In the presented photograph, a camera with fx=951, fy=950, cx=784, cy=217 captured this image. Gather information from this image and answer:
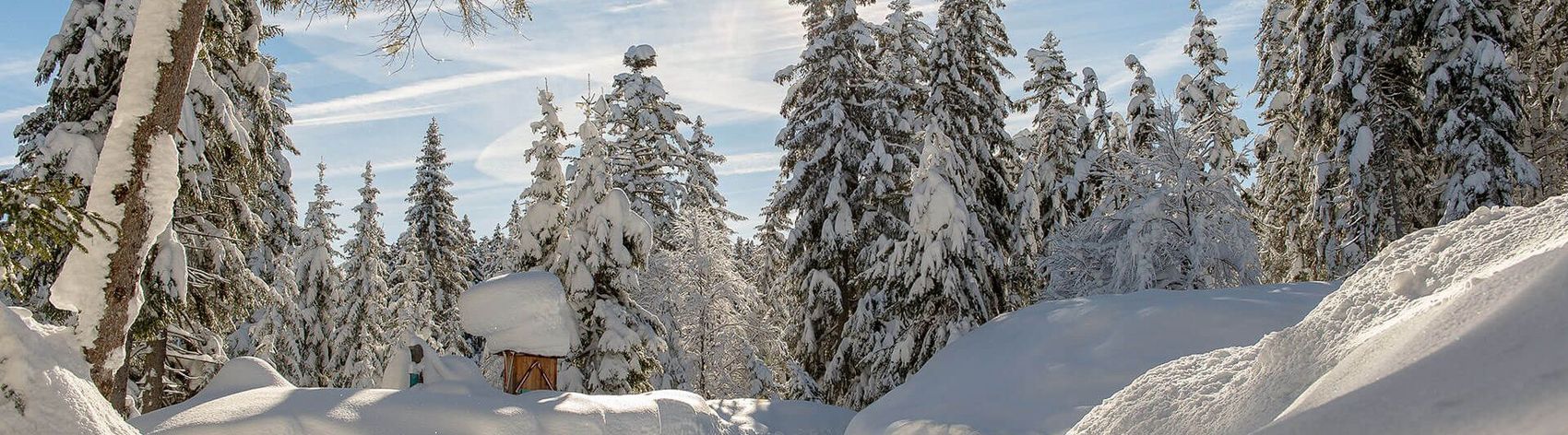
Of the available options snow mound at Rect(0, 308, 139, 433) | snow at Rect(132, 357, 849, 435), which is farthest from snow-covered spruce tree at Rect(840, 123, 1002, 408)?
snow mound at Rect(0, 308, 139, 433)

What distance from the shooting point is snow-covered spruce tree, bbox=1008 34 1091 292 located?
22578mm

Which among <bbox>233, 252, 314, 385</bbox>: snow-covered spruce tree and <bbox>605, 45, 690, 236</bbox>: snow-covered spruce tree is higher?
<bbox>605, 45, 690, 236</bbox>: snow-covered spruce tree

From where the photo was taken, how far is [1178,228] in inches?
692

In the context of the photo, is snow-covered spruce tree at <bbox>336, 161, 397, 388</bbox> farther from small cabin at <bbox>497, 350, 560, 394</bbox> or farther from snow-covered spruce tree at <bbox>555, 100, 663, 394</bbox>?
small cabin at <bbox>497, 350, 560, 394</bbox>

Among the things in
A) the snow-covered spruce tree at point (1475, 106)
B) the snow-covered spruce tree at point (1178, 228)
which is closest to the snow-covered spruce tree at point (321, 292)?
the snow-covered spruce tree at point (1178, 228)

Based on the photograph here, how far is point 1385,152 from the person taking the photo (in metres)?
18.4

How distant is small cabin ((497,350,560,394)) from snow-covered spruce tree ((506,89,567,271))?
7.14 metres

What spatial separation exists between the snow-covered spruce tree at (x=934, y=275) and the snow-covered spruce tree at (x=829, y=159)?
2.10 meters

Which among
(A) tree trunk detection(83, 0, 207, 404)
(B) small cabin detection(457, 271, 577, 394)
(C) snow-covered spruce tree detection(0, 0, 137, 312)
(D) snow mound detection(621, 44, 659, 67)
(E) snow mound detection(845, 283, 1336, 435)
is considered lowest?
(E) snow mound detection(845, 283, 1336, 435)

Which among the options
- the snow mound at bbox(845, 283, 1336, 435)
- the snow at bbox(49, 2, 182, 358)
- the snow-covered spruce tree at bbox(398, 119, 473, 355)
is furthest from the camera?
the snow-covered spruce tree at bbox(398, 119, 473, 355)

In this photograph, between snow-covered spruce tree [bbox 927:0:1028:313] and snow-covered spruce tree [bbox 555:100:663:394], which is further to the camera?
snow-covered spruce tree [bbox 927:0:1028:313]

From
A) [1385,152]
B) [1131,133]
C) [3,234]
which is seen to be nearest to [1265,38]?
[1131,133]

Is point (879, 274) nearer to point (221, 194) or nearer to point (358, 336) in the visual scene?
point (221, 194)

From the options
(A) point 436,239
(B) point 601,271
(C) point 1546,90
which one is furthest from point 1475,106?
(A) point 436,239
